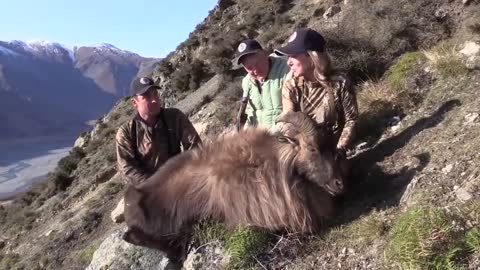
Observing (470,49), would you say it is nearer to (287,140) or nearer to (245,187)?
(287,140)

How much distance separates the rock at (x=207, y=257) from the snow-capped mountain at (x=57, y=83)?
6924 cm

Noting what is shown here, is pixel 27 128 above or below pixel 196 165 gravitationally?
below

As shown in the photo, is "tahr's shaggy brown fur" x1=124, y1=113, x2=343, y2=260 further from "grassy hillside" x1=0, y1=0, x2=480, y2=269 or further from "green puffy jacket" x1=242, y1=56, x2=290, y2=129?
"green puffy jacket" x1=242, y1=56, x2=290, y2=129

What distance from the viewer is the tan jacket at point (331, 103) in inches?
242

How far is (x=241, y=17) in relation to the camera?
2620 cm

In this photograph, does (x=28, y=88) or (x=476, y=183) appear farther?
(x=28, y=88)

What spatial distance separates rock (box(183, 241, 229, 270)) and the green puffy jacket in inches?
73.6

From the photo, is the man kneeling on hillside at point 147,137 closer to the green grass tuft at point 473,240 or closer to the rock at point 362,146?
the rock at point 362,146

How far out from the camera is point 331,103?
616 cm

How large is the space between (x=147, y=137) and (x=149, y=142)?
63mm

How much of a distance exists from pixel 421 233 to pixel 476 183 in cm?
87

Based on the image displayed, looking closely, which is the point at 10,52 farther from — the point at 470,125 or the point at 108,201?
the point at 470,125

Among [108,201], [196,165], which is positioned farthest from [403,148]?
[108,201]

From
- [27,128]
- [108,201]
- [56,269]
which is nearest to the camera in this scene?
[56,269]
